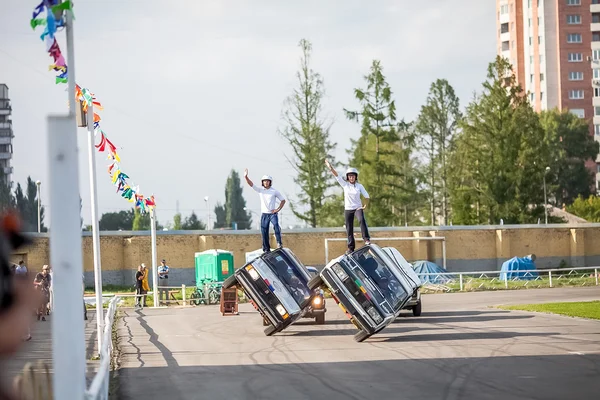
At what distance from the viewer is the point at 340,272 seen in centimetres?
2059

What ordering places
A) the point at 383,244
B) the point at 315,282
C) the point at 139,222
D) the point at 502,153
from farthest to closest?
the point at 139,222 → the point at 502,153 → the point at 383,244 → the point at 315,282

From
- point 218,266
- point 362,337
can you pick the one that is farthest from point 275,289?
point 218,266

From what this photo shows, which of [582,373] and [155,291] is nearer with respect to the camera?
[582,373]

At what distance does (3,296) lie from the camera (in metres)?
4.09

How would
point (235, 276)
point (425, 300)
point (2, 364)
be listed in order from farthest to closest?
point (425, 300) < point (235, 276) < point (2, 364)

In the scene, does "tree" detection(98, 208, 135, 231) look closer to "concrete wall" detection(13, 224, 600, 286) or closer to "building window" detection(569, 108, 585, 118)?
"building window" detection(569, 108, 585, 118)

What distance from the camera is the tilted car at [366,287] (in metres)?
20.2

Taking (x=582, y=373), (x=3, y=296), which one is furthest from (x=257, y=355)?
(x=3, y=296)

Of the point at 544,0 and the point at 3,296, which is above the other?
the point at 544,0

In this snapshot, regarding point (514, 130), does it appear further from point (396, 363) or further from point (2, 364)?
point (2, 364)

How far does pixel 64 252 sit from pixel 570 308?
25.6 metres

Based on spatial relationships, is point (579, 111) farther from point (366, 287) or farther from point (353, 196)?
point (366, 287)

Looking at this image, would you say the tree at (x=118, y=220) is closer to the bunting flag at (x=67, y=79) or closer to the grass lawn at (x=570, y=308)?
the bunting flag at (x=67, y=79)

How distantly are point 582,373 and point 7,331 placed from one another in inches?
491
